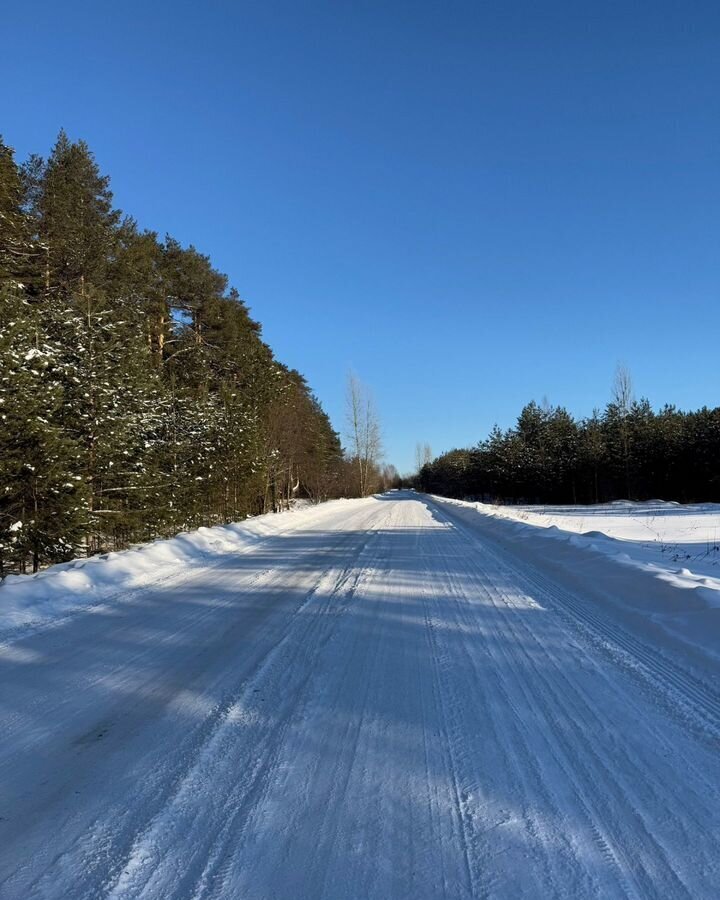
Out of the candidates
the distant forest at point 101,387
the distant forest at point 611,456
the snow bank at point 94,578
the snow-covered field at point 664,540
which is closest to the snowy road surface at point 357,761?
the snow bank at point 94,578

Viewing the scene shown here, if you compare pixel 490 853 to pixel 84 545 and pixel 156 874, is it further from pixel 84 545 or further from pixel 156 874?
pixel 84 545

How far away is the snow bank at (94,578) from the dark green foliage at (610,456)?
4249cm

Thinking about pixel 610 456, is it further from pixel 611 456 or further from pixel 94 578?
pixel 94 578

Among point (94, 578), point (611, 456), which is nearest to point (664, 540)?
point (94, 578)

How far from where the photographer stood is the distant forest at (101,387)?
1144cm

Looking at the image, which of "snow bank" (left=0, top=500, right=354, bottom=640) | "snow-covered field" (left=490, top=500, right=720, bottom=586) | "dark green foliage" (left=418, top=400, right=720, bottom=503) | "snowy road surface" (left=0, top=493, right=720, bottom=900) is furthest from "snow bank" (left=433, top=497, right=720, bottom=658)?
"dark green foliage" (left=418, top=400, right=720, bottom=503)

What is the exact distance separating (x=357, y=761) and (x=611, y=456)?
5386cm

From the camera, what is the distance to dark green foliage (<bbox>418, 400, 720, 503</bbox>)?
1810 inches

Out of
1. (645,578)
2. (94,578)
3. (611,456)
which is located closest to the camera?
(645,578)

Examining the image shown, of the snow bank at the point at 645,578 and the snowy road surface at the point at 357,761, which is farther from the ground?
the snow bank at the point at 645,578

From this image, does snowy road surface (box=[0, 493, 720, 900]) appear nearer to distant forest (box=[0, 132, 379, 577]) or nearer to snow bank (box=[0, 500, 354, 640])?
snow bank (box=[0, 500, 354, 640])

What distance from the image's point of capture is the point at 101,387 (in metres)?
14.1

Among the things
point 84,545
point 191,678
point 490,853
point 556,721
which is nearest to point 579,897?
point 490,853

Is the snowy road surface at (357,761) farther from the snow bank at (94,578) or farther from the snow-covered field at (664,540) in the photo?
the snow-covered field at (664,540)
